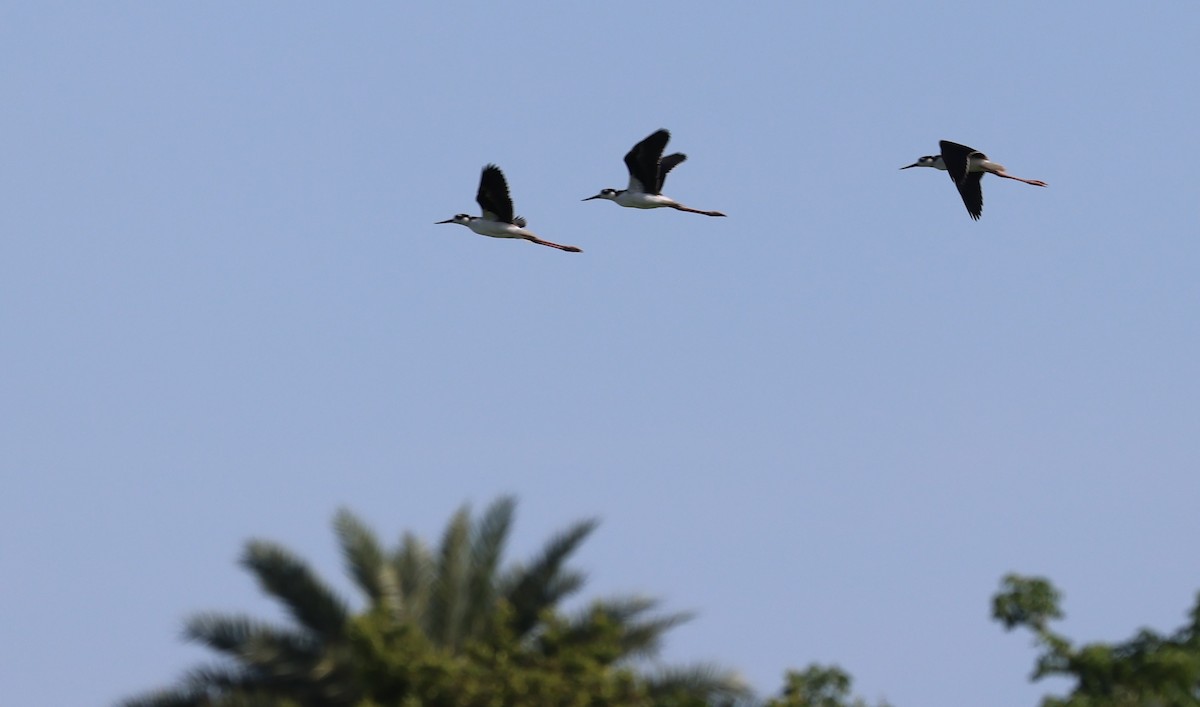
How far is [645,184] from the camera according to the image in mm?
29734

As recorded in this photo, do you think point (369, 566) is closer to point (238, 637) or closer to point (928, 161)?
point (238, 637)

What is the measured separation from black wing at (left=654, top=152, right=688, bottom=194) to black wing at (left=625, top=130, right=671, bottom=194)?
0.66 feet

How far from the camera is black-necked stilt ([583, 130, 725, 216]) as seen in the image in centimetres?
2881

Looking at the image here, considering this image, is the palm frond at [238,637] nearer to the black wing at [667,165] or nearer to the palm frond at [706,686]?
the palm frond at [706,686]

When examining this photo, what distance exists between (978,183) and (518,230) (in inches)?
296

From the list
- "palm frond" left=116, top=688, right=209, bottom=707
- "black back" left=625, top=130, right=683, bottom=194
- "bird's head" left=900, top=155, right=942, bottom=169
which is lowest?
"palm frond" left=116, top=688, right=209, bottom=707

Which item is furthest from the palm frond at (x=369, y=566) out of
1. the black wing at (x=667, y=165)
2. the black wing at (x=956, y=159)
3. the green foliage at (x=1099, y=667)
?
the black wing at (x=956, y=159)

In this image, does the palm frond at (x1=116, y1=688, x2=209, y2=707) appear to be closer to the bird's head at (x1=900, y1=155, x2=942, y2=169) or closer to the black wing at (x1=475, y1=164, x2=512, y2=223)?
the black wing at (x1=475, y1=164, x2=512, y2=223)

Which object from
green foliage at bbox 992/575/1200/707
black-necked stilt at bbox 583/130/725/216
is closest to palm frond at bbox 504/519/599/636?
green foliage at bbox 992/575/1200/707

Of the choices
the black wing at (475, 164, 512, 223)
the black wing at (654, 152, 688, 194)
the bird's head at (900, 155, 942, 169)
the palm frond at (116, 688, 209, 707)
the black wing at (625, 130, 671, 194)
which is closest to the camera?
the palm frond at (116, 688, 209, 707)

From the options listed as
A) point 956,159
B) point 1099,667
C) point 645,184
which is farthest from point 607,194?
point 1099,667

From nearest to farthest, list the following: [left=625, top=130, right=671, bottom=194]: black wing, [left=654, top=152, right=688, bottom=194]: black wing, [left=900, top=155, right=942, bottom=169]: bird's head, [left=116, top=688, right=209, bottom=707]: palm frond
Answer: [left=116, top=688, right=209, bottom=707]: palm frond
[left=625, top=130, right=671, bottom=194]: black wing
[left=654, top=152, right=688, bottom=194]: black wing
[left=900, top=155, right=942, bottom=169]: bird's head

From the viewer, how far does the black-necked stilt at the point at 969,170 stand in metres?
30.5

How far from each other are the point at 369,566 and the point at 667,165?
13875 millimetres
